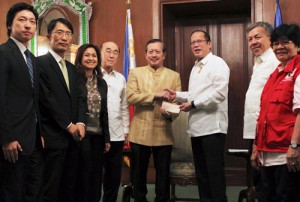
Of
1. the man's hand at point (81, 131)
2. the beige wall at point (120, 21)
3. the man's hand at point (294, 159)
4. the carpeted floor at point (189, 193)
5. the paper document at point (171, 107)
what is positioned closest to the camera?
the man's hand at point (294, 159)

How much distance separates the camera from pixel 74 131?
2951 millimetres

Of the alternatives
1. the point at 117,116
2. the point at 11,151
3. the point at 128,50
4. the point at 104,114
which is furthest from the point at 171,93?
the point at 128,50

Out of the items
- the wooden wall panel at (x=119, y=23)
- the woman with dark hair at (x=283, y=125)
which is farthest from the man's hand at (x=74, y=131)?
the wooden wall panel at (x=119, y=23)

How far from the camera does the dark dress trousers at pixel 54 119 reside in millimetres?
2854

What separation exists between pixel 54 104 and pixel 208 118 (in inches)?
51.0

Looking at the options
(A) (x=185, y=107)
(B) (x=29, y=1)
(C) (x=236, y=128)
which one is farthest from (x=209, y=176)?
(B) (x=29, y=1)

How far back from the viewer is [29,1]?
233 inches

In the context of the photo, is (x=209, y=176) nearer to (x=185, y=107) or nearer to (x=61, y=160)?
(x=185, y=107)

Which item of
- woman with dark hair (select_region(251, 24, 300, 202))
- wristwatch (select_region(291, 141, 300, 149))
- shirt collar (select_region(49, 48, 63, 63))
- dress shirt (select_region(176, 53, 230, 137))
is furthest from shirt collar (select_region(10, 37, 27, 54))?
wristwatch (select_region(291, 141, 300, 149))

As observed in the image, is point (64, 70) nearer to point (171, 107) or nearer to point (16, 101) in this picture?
point (16, 101)

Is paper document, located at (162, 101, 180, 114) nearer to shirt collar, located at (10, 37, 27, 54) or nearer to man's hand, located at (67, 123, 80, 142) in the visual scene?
man's hand, located at (67, 123, 80, 142)

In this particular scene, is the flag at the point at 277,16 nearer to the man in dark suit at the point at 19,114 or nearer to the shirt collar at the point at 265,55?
the shirt collar at the point at 265,55

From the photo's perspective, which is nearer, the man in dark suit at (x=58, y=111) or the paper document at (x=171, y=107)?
the man in dark suit at (x=58, y=111)

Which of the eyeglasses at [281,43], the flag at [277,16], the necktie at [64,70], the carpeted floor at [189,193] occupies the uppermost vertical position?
the flag at [277,16]
